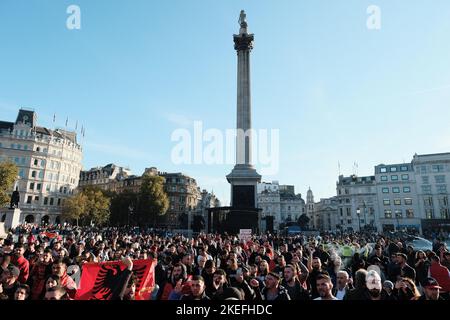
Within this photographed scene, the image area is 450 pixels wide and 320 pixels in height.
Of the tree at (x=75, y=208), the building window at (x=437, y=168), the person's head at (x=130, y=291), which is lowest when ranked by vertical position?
the person's head at (x=130, y=291)

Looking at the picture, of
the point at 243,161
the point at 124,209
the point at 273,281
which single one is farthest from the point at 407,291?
the point at 124,209

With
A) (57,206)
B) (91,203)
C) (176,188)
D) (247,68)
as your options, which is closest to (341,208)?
(176,188)

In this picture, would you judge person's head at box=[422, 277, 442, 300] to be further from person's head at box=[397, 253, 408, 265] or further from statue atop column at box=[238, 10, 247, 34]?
statue atop column at box=[238, 10, 247, 34]

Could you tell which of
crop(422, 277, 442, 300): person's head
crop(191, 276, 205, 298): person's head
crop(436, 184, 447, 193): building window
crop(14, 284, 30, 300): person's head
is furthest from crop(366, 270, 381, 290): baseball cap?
crop(436, 184, 447, 193): building window

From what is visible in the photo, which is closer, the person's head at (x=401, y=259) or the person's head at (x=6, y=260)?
the person's head at (x=6, y=260)

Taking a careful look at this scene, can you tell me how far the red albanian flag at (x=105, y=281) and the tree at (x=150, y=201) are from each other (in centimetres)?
6507

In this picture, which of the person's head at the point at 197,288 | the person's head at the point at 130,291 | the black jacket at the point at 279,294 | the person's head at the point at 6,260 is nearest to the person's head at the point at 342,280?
the black jacket at the point at 279,294

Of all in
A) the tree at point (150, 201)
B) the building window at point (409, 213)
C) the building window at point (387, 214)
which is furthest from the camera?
the building window at point (387, 214)

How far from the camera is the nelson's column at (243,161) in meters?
34.6

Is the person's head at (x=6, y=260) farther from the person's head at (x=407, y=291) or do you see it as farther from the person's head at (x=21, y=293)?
the person's head at (x=407, y=291)

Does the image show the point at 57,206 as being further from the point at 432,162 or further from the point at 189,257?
the point at 432,162

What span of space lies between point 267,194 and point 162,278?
110 metres

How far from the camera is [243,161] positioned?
4131 centimetres

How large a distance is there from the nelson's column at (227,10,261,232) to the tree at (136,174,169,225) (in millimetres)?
35604
